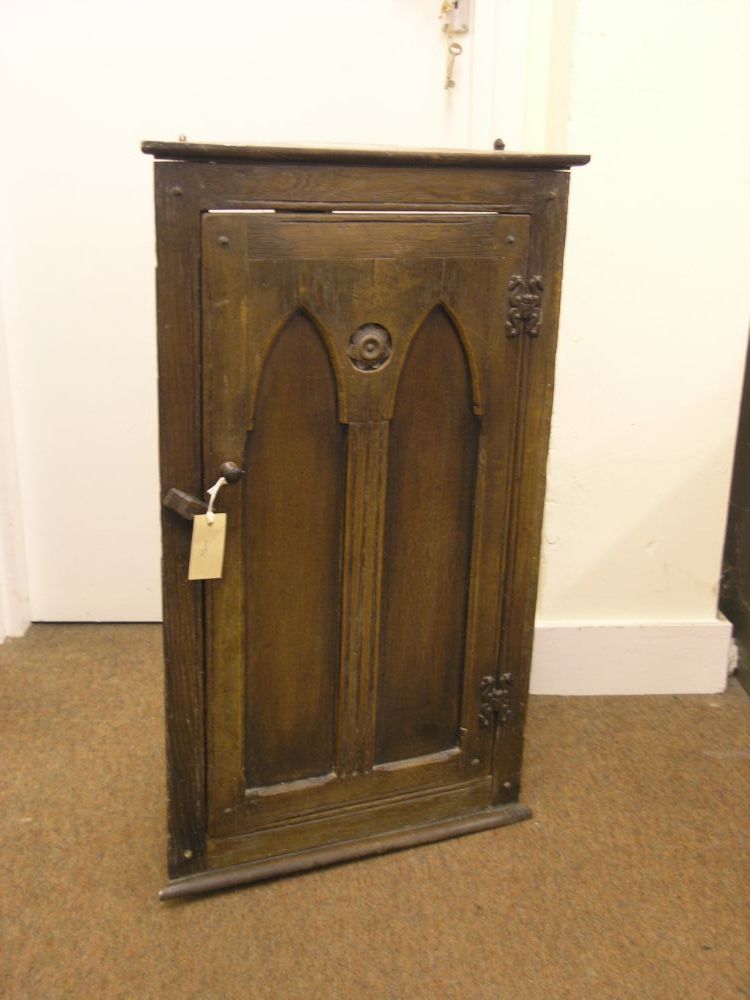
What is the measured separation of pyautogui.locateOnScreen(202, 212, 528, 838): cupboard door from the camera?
144 cm

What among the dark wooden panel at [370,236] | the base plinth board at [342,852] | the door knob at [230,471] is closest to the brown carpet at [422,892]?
the base plinth board at [342,852]

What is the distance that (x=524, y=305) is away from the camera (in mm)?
1556

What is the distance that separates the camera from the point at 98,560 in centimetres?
239

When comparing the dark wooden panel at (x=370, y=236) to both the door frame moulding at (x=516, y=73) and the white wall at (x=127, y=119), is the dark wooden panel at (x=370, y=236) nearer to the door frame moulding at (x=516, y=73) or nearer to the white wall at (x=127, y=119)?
the door frame moulding at (x=516, y=73)

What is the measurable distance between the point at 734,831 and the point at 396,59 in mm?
1530

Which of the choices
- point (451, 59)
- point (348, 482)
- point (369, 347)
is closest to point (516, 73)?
point (451, 59)

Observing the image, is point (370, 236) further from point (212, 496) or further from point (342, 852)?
point (342, 852)

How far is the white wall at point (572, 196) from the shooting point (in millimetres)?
1940

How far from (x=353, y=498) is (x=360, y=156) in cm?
47

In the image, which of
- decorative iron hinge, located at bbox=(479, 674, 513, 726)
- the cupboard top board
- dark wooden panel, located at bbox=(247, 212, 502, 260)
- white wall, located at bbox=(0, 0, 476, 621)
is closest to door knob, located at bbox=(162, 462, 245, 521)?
dark wooden panel, located at bbox=(247, 212, 502, 260)

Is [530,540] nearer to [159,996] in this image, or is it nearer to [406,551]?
[406,551]

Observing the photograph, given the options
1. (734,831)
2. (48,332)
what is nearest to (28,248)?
(48,332)

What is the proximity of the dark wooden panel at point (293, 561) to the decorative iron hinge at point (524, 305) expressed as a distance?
0.91 ft

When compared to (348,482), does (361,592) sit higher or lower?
lower
